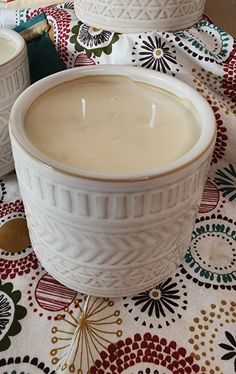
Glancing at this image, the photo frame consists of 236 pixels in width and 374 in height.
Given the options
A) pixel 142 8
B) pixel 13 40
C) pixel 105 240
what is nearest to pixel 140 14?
pixel 142 8

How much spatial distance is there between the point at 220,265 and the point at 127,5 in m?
0.24

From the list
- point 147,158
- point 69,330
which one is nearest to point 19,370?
point 69,330

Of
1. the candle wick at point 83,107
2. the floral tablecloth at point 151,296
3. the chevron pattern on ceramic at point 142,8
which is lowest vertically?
the floral tablecloth at point 151,296

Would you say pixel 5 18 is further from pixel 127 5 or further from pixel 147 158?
pixel 147 158

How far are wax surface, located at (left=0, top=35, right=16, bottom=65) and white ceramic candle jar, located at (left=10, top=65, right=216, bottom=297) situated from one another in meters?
0.11

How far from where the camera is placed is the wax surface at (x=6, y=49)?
0.43 m

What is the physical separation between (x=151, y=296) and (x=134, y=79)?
0.17 metres

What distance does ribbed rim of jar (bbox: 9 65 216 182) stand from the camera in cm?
26

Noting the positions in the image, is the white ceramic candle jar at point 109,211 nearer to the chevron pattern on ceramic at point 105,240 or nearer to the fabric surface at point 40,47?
the chevron pattern on ceramic at point 105,240

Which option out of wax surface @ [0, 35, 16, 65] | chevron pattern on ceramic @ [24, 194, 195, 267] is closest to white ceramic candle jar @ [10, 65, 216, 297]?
chevron pattern on ceramic @ [24, 194, 195, 267]

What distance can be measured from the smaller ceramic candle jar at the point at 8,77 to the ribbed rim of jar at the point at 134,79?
0.24ft

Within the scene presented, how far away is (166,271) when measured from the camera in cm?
34

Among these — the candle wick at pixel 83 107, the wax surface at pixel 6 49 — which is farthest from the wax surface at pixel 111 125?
the wax surface at pixel 6 49

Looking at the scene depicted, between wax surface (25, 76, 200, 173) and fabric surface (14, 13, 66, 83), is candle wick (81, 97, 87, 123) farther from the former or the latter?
fabric surface (14, 13, 66, 83)
